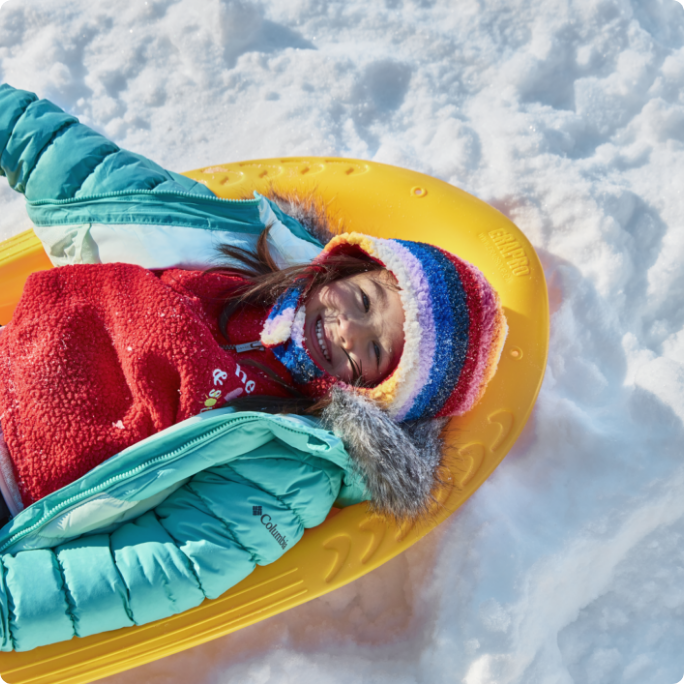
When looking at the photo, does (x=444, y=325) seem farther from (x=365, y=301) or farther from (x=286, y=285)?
(x=286, y=285)

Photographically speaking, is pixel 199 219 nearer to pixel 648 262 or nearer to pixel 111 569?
pixel 111 569

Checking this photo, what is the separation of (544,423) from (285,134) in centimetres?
103

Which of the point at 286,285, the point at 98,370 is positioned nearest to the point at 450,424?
the point at 286,285

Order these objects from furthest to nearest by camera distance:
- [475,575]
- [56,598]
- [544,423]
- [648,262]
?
[648,262], [544,423], [475,575], [56,598]

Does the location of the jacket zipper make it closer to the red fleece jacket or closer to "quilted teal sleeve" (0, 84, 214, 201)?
the red fleece jacket

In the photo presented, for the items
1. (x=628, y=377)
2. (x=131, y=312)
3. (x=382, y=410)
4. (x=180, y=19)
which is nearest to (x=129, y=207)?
(x=131, y=312)

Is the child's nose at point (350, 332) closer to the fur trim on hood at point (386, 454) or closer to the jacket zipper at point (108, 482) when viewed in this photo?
the fur trim on hood at point (386, 454)

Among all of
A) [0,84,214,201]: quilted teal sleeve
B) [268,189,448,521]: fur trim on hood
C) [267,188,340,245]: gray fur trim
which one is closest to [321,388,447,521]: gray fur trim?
[268,189,448,521]: fur trim on hood

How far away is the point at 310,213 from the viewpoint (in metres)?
1.36

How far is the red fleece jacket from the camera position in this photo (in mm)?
1002

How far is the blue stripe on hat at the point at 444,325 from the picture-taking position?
3.32 feet

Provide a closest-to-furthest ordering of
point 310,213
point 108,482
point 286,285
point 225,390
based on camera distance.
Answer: point 108,482
point 225,390
point 286,285
point 310,213

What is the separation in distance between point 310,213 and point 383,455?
23.6 inches

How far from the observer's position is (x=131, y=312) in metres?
1.07
